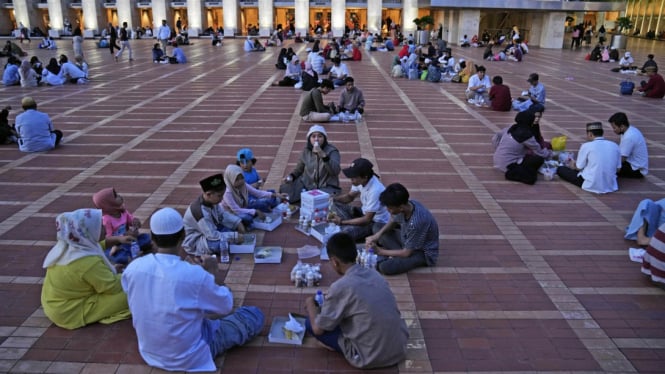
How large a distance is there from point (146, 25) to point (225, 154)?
43717 millimetres

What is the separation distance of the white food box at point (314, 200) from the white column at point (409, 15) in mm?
40448

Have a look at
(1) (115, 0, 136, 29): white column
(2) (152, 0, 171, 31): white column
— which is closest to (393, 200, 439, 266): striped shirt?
(2) (152, 0, 171, 31): white column

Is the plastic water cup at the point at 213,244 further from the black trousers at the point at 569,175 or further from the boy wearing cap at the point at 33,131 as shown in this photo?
the boy wearing cap at the point at 33,131

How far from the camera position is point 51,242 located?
5.89 metres

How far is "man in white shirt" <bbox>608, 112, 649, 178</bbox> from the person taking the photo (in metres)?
8.09

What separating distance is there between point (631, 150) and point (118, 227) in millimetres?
7597

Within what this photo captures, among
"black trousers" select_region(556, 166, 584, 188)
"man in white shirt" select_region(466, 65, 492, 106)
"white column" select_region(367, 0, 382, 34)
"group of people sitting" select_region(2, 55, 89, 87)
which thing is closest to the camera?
"black trousers" select_region(556, 166, 584, 188)

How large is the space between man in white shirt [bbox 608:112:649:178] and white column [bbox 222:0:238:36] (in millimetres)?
40617

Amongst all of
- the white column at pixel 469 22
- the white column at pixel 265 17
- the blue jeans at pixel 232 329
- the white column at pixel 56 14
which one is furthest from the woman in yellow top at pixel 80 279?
the white column at pixel 56 14

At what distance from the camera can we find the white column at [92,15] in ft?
145

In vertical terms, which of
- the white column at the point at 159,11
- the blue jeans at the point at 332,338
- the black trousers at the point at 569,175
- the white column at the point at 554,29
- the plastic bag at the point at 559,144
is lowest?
the blue jeans at the point at 332,338

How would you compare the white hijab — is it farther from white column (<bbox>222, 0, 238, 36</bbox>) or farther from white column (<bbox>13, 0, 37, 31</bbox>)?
white column (<bbox>13, 0, 37, 31</bbox>)

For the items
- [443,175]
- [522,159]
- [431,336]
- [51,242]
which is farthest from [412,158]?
[51,242]

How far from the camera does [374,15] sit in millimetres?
44469
